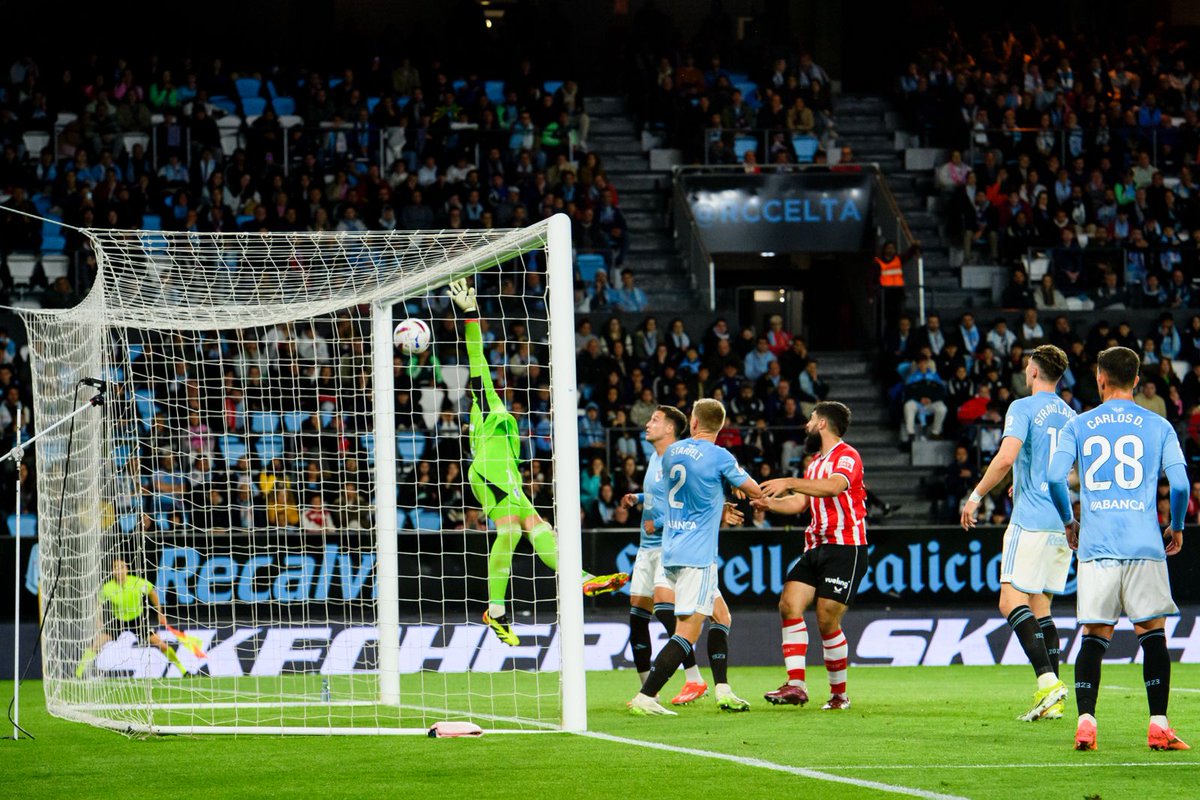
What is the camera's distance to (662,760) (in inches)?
294

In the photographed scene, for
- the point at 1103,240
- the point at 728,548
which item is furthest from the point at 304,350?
the point at 1103,240

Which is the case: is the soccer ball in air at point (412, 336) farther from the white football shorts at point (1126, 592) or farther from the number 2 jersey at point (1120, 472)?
the white football shorts at point (1126, 592)

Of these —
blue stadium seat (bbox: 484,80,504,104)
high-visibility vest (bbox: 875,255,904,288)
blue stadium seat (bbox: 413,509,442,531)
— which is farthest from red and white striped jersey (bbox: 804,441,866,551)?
blue stadium seat (bbox: 484,80,504,104)

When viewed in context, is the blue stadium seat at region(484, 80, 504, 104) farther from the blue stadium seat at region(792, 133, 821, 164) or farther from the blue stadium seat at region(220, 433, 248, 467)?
the blue stadium seat at region(220, 433, 248, 467)

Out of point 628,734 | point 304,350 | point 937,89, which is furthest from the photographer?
point 937,89

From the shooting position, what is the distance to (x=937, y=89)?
25.7 meters

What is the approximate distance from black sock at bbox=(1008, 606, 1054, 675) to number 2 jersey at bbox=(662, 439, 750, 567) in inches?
69.8

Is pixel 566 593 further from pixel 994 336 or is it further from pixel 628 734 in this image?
pixel 994 336

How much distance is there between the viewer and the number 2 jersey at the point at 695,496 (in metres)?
9.64

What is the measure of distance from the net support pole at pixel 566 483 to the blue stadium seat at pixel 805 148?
1576cm

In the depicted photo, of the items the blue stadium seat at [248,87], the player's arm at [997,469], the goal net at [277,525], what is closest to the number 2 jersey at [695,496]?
the goal net at [277,525]

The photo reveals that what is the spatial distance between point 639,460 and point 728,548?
256 cm

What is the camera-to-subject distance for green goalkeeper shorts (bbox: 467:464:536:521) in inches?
459

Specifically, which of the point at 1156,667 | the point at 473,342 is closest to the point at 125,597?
the point at 473,342
